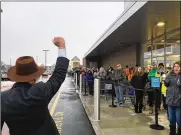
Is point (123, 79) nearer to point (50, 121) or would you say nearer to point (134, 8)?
point (134, 8)

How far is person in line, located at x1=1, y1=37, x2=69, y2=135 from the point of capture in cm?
254

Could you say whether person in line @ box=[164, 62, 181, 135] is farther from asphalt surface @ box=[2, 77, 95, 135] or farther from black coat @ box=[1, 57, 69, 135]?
black coat @ box=[1, 57, 69, 135]

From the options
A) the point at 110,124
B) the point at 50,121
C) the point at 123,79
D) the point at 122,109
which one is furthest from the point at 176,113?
the point at 123,79

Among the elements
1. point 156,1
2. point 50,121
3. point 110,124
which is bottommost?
point 110,124

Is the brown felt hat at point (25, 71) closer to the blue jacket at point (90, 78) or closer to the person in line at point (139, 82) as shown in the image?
the person in line at point (139, 82)

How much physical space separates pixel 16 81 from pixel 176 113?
4.31 m

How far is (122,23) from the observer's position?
458 inches

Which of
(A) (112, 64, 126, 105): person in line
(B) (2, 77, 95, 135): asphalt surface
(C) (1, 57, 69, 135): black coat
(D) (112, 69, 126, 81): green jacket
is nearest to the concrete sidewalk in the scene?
(B) (2, 77, 95, 135): asphalt surface

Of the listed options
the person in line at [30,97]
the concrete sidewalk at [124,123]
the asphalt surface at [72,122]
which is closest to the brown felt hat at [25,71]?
the person in line at [30,97]

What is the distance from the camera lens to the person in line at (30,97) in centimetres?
254

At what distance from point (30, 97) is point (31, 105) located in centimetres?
7

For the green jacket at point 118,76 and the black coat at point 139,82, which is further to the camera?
the green jacket at point 118,76

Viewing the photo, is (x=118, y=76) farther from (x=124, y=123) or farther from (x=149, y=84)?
(x=124, y=123)

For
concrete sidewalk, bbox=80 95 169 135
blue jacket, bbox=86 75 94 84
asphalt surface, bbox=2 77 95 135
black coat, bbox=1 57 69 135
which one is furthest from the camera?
blue jacket, bbox=86 75 94 84
